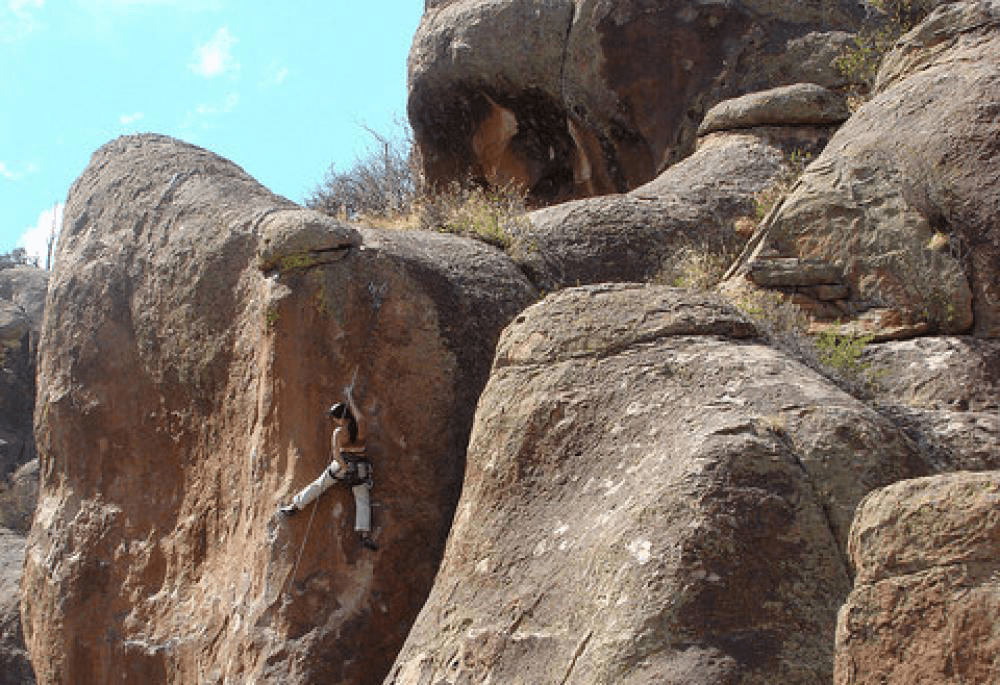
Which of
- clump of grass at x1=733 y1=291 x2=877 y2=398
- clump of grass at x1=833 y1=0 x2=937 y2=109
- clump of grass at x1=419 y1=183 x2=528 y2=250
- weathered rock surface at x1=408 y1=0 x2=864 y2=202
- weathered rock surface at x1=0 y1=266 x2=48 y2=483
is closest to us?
clump of grass at x1=733 y1=291 x2=877 y2=398

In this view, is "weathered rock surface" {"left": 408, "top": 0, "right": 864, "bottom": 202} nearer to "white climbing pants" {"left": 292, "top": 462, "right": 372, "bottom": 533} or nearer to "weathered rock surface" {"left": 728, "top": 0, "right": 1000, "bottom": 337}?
"weathered rock surface" {"left": 728, "top": 0, "right": 1000, "bottom": 337}

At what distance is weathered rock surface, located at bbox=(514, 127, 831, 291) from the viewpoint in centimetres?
995

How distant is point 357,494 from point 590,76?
6952 millimetres

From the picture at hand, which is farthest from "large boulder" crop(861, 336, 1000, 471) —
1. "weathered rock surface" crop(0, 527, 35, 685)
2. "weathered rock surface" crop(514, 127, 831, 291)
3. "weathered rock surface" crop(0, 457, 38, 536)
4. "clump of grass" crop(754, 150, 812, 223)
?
"weathered rock surface" crop(0, 457, 38, 536)

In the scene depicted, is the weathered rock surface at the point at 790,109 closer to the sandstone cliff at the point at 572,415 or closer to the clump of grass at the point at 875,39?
the sandstone cliff at the point at 572,415

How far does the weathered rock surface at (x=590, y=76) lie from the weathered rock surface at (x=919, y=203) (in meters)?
3.42

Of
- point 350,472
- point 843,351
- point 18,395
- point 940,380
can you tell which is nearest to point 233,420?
point 350,472

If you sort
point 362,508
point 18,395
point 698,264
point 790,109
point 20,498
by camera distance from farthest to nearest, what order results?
point 18,395 < point 20,498 < point 790,109 < point 698,264 < point 362,508

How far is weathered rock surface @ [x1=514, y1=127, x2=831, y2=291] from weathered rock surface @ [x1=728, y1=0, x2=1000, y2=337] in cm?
110

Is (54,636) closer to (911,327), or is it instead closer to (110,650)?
(110,650)

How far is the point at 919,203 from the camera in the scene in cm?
870

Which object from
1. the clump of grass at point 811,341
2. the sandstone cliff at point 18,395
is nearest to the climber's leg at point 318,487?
the clump of grass at point 811,341

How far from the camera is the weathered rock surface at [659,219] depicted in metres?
9.95

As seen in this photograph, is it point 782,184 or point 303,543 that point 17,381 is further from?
point 303,543
